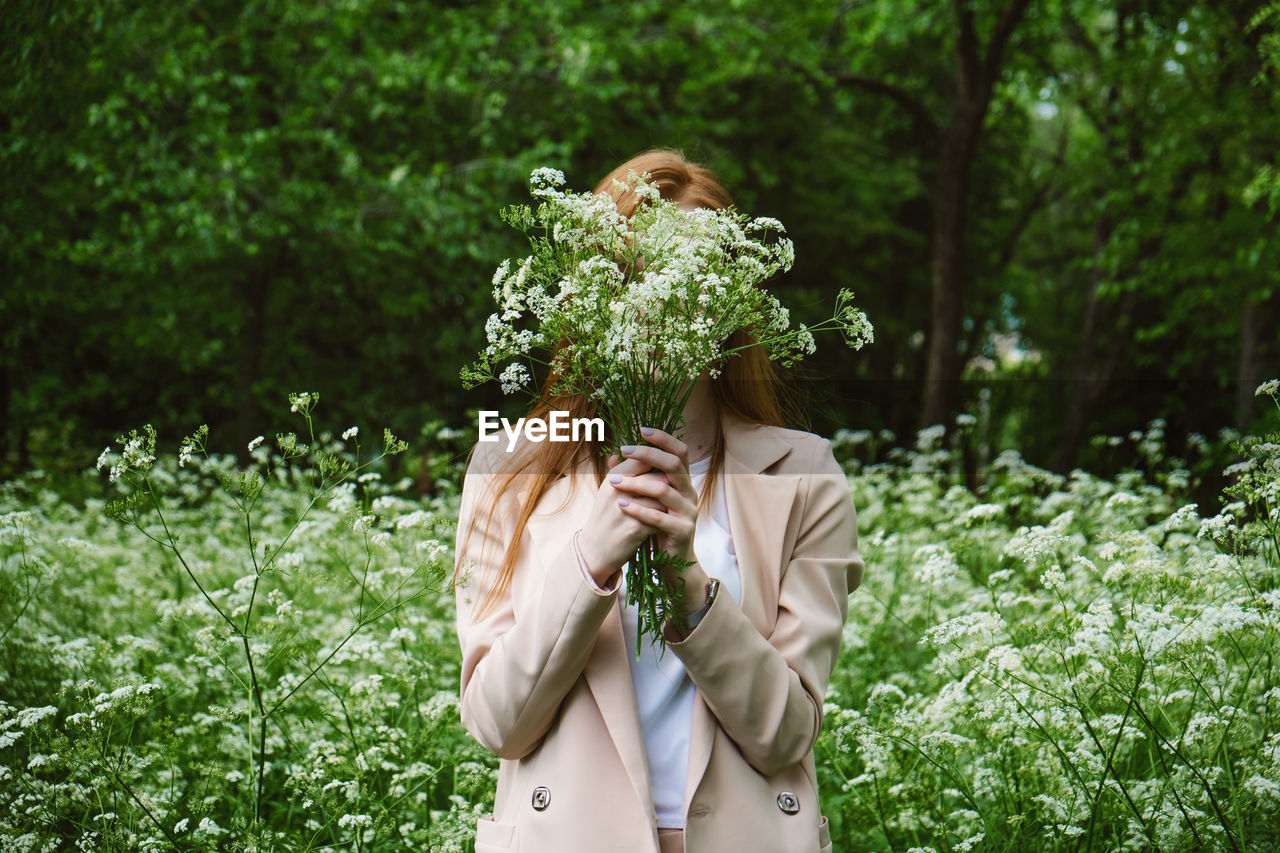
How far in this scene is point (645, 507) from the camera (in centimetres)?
179

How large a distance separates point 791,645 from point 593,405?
0.64m

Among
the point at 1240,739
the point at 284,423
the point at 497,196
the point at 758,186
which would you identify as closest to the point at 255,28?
the point at 497,196

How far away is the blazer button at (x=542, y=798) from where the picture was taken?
1938mm

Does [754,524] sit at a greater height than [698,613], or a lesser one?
greater

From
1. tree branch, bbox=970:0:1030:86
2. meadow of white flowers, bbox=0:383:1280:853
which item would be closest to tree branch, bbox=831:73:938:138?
tree branch, bbox=970:0:1030:86

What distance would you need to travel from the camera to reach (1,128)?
6.45 m

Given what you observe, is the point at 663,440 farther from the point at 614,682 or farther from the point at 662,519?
the point at 614,682

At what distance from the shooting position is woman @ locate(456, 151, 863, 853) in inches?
73.2

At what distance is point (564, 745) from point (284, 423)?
13.5 m

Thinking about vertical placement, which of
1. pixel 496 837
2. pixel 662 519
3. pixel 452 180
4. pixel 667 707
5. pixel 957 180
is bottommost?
pixel 496 837

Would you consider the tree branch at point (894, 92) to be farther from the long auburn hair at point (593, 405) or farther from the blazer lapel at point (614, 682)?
A: the blazer lapel at point (614, 682)

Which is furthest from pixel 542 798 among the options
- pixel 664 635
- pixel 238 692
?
pixel 238 692

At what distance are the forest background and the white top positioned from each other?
6.92 meters

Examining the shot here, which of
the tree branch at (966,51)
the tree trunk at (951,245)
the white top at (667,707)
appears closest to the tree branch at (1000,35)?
the tree branch at (966,51)
